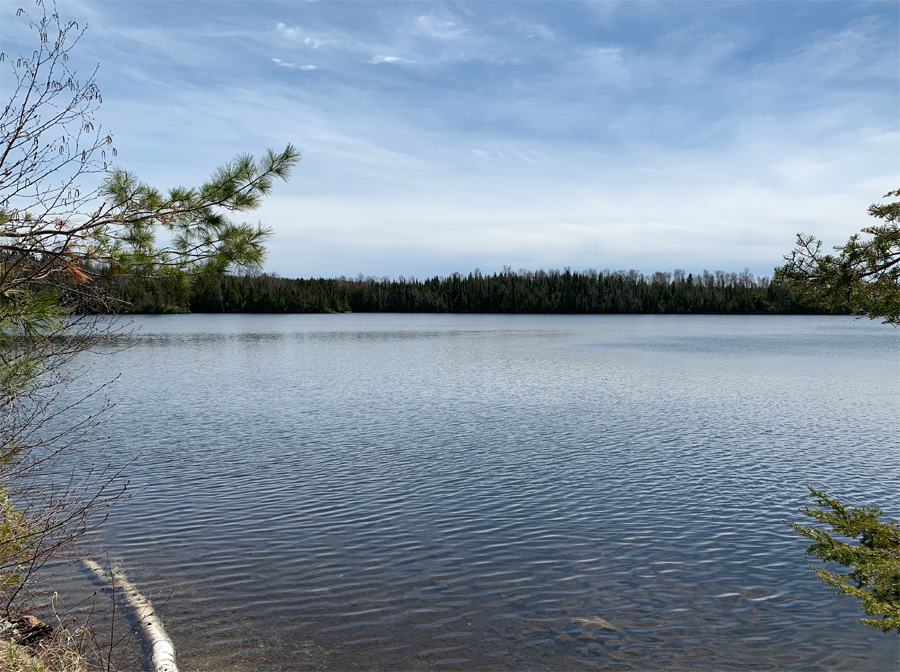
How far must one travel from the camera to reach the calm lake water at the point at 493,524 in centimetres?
749

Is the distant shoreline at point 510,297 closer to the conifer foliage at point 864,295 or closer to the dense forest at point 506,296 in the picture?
the dense forest at point 506,296

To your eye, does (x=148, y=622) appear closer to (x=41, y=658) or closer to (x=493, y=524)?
(x=41, y=658)

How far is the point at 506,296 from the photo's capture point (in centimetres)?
17150

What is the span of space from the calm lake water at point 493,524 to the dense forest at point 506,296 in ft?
430

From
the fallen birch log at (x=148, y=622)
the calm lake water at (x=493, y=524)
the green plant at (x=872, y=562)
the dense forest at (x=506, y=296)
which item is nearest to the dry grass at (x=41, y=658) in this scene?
the fallen birch log at (x=148, y=622)

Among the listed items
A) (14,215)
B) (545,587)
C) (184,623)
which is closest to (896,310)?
(545,587)

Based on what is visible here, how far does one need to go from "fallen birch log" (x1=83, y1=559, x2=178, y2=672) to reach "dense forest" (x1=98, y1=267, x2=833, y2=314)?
142 meters

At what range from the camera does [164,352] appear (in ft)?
148

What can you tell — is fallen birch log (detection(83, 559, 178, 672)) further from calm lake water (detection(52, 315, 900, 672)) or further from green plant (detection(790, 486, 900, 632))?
green plant (detection(790, 486, 900, 632))

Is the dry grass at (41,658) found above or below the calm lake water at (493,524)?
above

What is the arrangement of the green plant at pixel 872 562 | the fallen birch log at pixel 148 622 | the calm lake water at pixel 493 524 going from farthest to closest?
1. the calm lake water at pixel 493 524
2. the fallen birch log at pixel 148 622
3. the green plant at pixel 872 562

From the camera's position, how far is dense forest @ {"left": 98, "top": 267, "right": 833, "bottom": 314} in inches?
5974

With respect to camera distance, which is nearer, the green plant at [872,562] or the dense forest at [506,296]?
the green plant at [872,562]

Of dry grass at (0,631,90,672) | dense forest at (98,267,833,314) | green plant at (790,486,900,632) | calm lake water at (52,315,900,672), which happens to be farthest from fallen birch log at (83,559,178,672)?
dense forest at (98,267,833,314)
